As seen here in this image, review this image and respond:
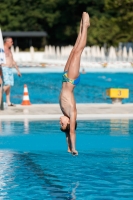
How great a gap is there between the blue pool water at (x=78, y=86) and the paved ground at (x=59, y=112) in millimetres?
4463

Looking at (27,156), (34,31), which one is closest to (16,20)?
(34,31)

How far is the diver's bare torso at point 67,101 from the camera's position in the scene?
336 inches

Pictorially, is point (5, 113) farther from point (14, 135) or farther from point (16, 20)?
point (16, 20)

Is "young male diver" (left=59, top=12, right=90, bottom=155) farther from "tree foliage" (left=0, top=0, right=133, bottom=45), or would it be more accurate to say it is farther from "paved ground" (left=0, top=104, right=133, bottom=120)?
"tree foliage" (left=0, top=0, right=133, bottom=45)

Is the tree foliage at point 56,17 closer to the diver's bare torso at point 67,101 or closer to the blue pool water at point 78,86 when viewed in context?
the blue pool water at point 78,86

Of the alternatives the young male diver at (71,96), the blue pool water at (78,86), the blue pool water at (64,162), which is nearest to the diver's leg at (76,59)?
the young male diver at (71,96)

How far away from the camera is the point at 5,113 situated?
14938mm

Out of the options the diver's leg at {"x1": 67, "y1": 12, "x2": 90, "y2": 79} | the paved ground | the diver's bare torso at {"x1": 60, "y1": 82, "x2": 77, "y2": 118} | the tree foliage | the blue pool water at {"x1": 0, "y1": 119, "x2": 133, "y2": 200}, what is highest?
the diver's leg at {"x1": 67, "y1": 12, "x2": 90, "y2": 79}

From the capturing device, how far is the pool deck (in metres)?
14.5

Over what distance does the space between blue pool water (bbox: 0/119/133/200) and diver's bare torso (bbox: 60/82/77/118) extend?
85 cm

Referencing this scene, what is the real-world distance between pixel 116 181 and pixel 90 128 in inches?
201

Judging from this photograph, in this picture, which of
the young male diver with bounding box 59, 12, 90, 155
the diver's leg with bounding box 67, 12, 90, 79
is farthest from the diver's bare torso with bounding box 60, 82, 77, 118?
the diver's leg with bounding box 67, 12, 90, 79

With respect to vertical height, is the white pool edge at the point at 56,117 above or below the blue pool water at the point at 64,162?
below

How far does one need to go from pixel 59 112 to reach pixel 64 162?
5.68 meters
